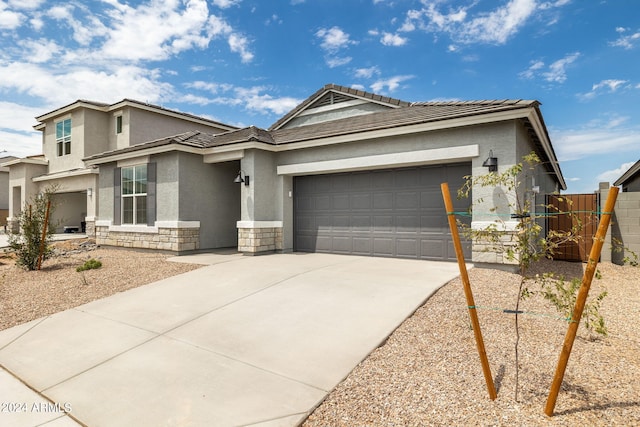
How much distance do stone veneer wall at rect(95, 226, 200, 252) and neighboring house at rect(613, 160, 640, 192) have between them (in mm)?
17465

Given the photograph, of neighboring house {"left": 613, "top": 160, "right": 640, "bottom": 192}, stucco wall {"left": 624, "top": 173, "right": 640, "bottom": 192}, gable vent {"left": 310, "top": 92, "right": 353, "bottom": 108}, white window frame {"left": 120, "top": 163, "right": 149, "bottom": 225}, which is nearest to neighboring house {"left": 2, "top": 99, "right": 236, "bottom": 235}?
white window frame {"left": 120, "top": 163, "right": 149, "bottom": 225}

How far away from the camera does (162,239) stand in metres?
11.3

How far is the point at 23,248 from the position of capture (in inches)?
356

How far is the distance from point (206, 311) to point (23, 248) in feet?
24.1

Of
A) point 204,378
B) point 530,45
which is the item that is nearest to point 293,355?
point 204,378

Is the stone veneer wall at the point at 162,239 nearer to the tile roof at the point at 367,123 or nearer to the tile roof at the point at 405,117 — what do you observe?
the tile roof at the point at 367,123

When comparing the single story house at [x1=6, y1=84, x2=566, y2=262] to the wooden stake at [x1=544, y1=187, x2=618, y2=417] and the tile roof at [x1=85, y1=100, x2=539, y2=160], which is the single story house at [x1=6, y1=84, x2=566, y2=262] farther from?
the wooden stake at [x1=544, y1=187, x2=618, y2=417]

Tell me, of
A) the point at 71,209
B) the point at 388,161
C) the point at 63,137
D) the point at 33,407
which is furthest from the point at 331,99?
the point at 71,209

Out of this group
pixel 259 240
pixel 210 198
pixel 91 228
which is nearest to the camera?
pixel 259 240

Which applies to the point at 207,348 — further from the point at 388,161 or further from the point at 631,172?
the point at 631,172

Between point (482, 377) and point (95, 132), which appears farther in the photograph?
point (95, 132)

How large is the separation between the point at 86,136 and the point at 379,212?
1680cm

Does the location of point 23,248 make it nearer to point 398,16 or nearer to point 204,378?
point 204,378

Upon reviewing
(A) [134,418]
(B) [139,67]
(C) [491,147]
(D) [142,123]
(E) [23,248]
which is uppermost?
(B) [139,67]
